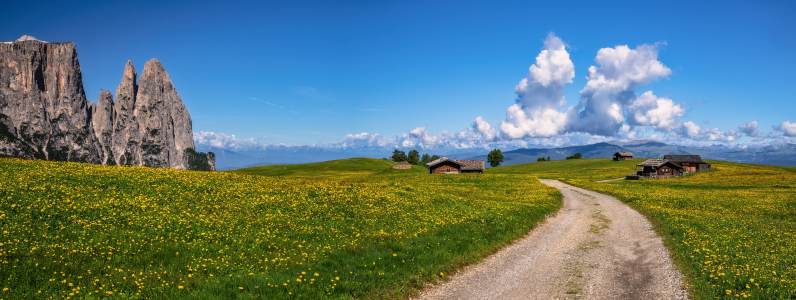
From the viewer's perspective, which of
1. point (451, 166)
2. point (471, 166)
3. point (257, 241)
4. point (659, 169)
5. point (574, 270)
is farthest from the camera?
point (471, 166)

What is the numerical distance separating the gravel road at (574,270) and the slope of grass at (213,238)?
3.27 feet

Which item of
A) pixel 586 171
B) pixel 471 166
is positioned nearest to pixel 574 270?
pixel 471 166

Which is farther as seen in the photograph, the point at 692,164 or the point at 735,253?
the point at 692,164

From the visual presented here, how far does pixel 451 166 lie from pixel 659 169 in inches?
2188

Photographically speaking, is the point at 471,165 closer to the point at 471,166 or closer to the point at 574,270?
the point at 471,166

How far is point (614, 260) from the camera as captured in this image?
1537 centimetres

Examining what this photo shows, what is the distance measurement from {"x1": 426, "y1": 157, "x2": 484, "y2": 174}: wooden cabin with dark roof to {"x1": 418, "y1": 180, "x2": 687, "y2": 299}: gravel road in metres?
70.7

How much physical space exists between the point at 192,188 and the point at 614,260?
2463 cm

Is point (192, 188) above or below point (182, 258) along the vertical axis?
above

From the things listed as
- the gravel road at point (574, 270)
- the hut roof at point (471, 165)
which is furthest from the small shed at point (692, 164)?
the gravel road at point (574, 270)

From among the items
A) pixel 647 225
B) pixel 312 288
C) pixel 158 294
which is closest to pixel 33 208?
pixel 158 294

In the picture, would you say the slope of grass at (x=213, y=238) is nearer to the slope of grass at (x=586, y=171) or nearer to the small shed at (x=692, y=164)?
the slope of grass at (x=586, y=171)

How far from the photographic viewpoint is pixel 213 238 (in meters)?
15.1

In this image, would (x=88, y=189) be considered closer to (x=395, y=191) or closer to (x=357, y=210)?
(x=357, y=210)
